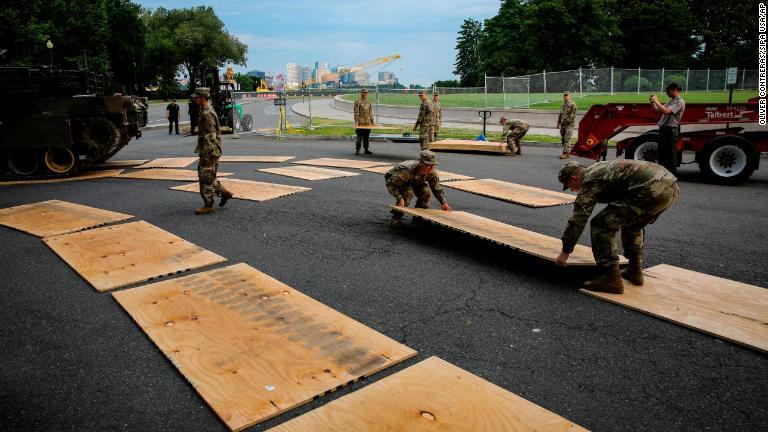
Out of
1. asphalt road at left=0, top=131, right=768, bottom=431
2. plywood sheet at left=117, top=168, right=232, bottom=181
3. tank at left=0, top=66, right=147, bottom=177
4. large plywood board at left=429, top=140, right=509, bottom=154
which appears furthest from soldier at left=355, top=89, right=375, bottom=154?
asphalt road at left=0, top=131, right=768, bottom=431

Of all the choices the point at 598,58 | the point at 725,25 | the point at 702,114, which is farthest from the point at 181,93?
the point at 702,114

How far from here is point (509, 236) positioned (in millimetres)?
5938

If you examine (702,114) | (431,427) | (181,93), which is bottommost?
(431,427)

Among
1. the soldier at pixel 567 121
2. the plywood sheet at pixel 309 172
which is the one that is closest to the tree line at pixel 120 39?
the plywood sheet at pixel 309 172

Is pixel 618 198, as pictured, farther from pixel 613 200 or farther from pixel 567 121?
pixel 567 121

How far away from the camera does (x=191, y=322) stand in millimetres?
4340

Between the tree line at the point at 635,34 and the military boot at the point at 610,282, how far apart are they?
54.4 metres

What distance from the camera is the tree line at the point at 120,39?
3772 centimetres

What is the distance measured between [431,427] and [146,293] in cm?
329

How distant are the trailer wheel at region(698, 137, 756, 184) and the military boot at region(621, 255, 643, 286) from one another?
7159 mm

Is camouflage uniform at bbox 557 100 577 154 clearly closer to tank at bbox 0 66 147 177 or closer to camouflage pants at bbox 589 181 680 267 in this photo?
camouflage pants at bbox 589 181 680 267

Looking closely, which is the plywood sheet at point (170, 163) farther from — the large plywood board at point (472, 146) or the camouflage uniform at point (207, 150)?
the large plywood board at point (472, 146)

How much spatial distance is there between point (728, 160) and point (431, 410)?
10535 mm

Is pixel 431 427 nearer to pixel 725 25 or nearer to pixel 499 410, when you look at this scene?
pixel 499 410
